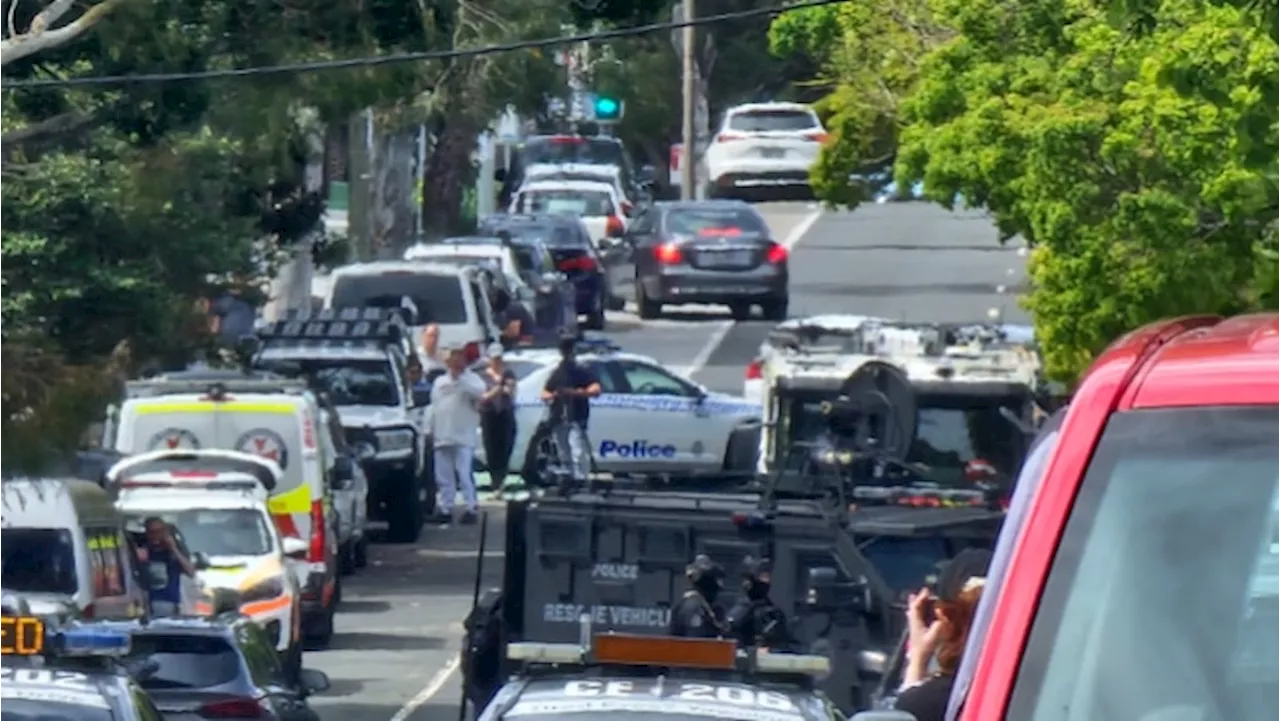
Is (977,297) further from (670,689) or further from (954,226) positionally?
(670,689)

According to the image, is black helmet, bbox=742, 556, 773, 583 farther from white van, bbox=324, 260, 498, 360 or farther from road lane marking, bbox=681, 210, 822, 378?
road lane marking, bbox=681, 210, 822, 378

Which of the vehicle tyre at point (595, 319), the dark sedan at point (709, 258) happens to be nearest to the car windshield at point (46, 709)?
the dark sedan at point (709, 258)

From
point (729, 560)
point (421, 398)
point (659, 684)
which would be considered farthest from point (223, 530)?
point (659, 684)

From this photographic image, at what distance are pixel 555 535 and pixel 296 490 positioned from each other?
7.58 meters

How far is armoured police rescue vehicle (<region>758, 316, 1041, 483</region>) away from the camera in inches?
796

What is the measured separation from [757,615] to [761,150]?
145ft

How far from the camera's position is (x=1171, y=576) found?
3881mm

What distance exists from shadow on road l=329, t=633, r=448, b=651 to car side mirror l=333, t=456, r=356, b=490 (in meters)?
1.49

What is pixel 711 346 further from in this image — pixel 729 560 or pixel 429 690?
pixel 729 560

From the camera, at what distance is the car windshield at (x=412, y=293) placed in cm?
3278

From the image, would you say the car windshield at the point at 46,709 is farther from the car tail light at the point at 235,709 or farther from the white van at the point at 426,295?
the white van at the point at 426,295

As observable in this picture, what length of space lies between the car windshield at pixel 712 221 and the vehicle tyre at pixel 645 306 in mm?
1497

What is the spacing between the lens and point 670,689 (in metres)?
9.86

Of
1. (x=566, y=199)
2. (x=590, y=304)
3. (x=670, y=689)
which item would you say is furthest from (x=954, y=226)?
(x=670, y=689)
